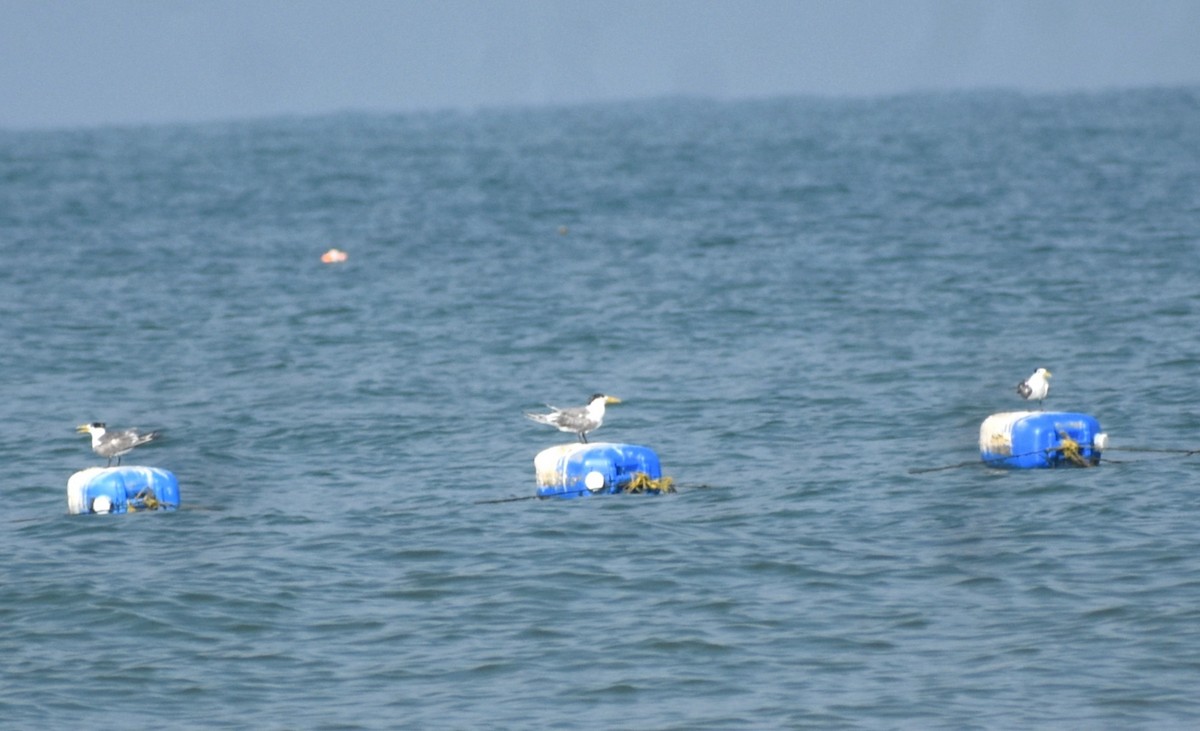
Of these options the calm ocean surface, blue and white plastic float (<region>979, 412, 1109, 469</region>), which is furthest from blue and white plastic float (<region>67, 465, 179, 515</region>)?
blue and white plastic float (<region>979, 412, 1109, 469</region>)

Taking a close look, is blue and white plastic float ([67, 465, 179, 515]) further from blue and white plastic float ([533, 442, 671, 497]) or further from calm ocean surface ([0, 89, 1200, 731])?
blue and white plastic float ([533, 442, 671, 497])

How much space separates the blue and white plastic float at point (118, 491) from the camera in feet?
69.6

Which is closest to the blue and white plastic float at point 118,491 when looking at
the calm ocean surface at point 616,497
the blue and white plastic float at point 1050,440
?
the calm ocean surface at point 616,497

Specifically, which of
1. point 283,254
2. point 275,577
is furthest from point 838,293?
point 275,577

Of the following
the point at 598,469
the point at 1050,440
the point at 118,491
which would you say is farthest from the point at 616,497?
the point at 118,491

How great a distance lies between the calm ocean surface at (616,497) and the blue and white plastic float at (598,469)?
0.31 metres

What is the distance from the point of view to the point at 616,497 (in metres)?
21.5

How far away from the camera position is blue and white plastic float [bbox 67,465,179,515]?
2122 centimetres

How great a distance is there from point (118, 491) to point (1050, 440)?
429 inches

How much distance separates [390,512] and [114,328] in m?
18.5

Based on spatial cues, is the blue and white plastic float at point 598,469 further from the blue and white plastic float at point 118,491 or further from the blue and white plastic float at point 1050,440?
the blue and white plastic float at point 118,491

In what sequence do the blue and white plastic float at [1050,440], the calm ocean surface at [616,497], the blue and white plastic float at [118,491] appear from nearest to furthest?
1. the calm ocean surface at [616,497]
2. the blue and white plastic float at [118,491]
3. the blue and white plastic float at [1050,440]

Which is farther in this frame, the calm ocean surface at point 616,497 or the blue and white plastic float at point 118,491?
the blue and white plastic float at point 118,491

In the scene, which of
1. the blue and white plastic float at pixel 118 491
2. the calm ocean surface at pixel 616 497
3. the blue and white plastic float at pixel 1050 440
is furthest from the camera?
the blue and white plastic float at pixel 1050 440
